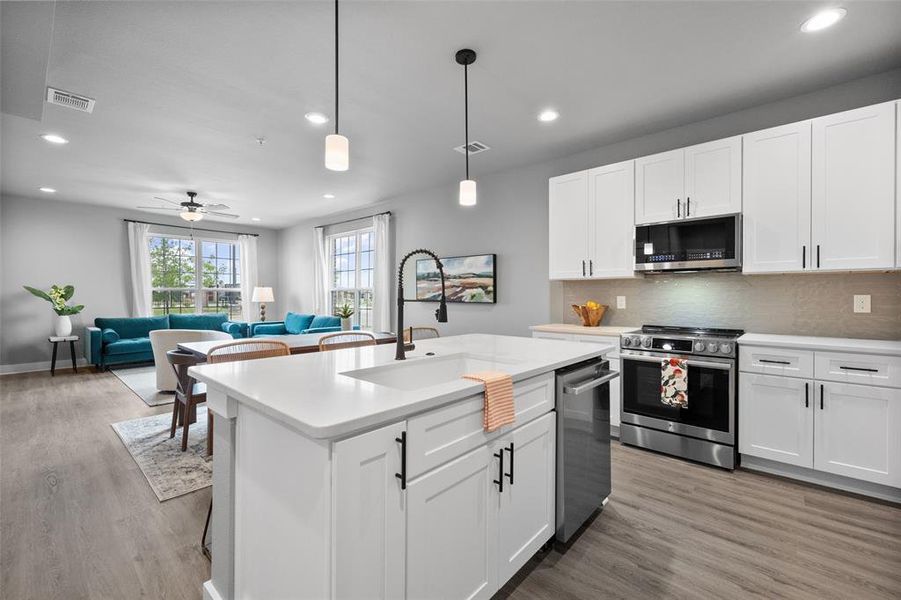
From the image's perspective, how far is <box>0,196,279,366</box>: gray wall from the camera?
6.01 meters

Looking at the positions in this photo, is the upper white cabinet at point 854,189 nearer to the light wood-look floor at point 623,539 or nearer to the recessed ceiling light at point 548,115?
the light wood-look floor at point 623,539

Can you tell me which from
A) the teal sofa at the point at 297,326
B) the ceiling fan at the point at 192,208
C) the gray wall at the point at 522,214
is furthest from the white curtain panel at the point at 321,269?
the ceiling fan at the point at 192,208

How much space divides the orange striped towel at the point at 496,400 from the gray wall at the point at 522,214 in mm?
2752

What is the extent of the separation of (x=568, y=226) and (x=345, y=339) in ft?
7.81

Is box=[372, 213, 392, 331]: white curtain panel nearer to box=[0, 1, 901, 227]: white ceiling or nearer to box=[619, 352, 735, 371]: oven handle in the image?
box=[0, 1, 901, 227]: white ceiling

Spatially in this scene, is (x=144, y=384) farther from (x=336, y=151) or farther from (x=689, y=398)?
(x=689, y=398)

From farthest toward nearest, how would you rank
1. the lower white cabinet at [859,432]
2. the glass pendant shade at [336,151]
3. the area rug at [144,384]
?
the area rug at [144,384] < the lower white cabinet at [859,432] < the glass pendant shade at [336,151]

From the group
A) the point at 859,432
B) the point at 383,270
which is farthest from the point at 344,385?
the point at 383,270

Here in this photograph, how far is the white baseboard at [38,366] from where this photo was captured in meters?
6.01

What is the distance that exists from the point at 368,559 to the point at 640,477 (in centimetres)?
234

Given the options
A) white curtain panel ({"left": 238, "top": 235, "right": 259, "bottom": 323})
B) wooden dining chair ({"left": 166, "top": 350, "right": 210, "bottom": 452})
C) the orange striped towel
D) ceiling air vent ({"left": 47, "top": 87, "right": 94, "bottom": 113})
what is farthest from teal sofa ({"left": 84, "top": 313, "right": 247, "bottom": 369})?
the orange striped towel

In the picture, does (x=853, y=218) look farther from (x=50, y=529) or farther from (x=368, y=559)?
(x=50, y=529)

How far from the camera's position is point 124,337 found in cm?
651

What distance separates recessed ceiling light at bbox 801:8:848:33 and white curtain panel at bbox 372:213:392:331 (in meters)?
4.91
